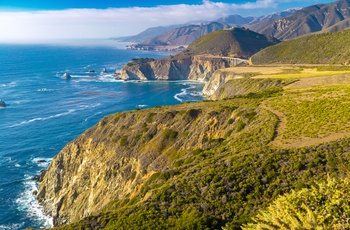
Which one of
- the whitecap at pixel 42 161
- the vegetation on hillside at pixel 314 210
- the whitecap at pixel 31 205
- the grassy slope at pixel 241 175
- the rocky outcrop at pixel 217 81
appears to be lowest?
the whitecap at pixel 31 205

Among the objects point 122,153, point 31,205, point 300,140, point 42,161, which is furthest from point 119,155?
point 42,161

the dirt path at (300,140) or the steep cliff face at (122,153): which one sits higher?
the dirt path at (300,140)

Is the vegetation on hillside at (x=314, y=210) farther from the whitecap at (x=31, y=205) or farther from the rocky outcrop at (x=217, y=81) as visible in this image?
the rocky outcrop at (x=217, y=81)

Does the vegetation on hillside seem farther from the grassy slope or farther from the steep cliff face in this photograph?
the steep cliff face

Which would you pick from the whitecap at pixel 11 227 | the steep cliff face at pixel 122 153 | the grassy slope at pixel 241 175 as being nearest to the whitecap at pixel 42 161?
the steep cliff face at pixel 122 153

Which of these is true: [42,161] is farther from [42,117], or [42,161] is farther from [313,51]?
[313,51]

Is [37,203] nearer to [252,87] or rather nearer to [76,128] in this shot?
[76,128]
